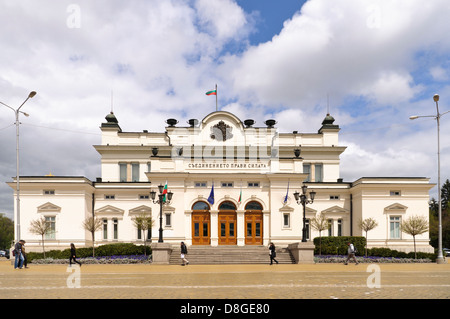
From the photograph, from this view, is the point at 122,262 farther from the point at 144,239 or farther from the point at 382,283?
the point at 382,283

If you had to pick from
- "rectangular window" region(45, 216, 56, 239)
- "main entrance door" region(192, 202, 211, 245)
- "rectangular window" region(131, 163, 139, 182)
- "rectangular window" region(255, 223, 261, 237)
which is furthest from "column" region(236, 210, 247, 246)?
"rectangular window" region(45, 216, 56, 239)

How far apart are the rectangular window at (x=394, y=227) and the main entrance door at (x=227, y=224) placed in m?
16.3

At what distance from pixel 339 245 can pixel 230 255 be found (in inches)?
399

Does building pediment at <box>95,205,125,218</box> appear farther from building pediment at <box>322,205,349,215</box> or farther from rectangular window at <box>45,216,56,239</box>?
building pediment at <box>322,205,349,215</box>

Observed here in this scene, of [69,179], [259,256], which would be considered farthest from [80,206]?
[259,256]

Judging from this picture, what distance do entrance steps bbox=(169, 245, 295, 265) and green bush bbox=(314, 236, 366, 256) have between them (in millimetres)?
3833

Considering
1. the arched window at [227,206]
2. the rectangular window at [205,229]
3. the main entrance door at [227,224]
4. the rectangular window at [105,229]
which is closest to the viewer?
the rectangular window at [205,229]

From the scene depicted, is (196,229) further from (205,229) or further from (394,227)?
(394,227)

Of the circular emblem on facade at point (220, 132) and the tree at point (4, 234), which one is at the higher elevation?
the circular emblem on facade at point (220, 132)

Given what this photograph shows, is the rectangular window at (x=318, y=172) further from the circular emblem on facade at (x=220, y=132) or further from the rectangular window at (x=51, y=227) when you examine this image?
→ the rectangular window at (x=51, y=227)

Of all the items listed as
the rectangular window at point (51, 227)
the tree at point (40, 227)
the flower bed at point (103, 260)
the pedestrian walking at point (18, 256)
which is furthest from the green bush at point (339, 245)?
the rectangular window at point (51, 227)

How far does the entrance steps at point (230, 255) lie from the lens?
31.7m

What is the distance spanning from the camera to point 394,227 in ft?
136

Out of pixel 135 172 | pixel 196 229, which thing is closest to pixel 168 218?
pixel 196 229
